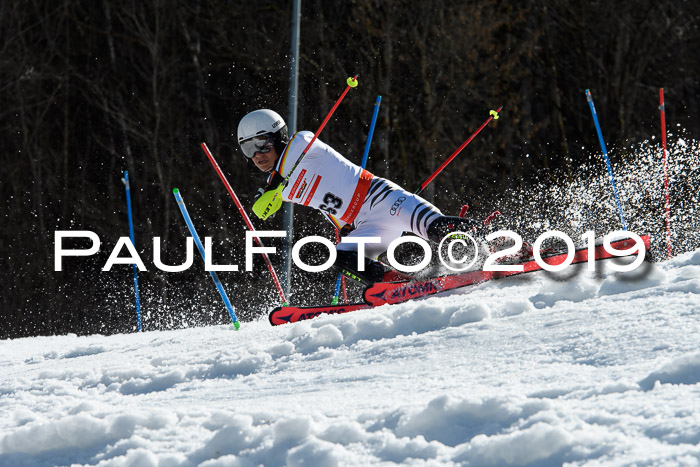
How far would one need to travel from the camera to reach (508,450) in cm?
248

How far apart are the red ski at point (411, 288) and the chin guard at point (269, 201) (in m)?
0.64

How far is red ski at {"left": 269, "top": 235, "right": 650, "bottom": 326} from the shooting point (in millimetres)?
5781

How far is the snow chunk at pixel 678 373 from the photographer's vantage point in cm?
283

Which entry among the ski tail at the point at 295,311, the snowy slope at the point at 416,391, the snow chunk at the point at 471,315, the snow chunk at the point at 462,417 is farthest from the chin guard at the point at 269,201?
the snow chunk at the point at 462,417

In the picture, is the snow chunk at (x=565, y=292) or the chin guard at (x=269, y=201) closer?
the snow chunk at (x=565, y=292)

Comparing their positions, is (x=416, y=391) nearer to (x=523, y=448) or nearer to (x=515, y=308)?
(x=523, y=448)

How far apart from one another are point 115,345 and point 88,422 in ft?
9.70

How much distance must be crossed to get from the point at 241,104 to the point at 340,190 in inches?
473

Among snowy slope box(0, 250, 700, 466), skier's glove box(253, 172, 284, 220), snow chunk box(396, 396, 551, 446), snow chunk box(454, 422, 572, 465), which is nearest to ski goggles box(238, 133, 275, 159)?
skier's glove box(253, 172, 284, 220)

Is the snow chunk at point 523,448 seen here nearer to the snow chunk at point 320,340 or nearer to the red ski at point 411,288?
the snow chunk at point 320,340

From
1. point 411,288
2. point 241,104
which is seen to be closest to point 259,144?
point 411,288

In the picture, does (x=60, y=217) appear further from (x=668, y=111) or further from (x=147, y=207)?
(x=668, y=111)

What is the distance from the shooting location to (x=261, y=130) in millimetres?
5910

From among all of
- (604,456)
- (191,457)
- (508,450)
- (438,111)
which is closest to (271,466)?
(191,457)
